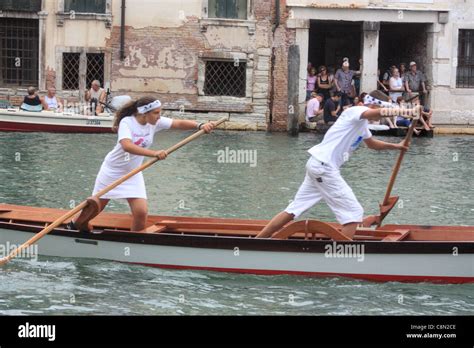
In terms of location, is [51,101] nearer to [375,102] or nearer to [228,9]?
[228,9]

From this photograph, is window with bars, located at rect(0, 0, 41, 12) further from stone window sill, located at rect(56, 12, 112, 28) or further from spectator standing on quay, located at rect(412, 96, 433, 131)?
spectator standing on quay, located at rect(412, 96, 433, 131)

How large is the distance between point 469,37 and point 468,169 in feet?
30.2

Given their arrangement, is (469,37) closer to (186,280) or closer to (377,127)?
(377,127)

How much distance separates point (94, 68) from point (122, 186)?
1773 cm

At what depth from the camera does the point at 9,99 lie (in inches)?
1093

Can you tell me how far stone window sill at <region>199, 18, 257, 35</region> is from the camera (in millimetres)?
28250

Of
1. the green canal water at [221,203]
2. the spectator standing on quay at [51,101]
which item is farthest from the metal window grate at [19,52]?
the green canal water at [221,203]

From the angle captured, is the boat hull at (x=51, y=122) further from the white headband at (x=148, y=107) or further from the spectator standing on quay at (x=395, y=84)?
the white headband at (x=148, y=107)

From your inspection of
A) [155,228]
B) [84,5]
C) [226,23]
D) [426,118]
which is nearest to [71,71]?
[84,5]

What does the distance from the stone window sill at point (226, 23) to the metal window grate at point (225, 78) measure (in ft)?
2.57

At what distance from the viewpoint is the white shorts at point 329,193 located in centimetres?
1051
